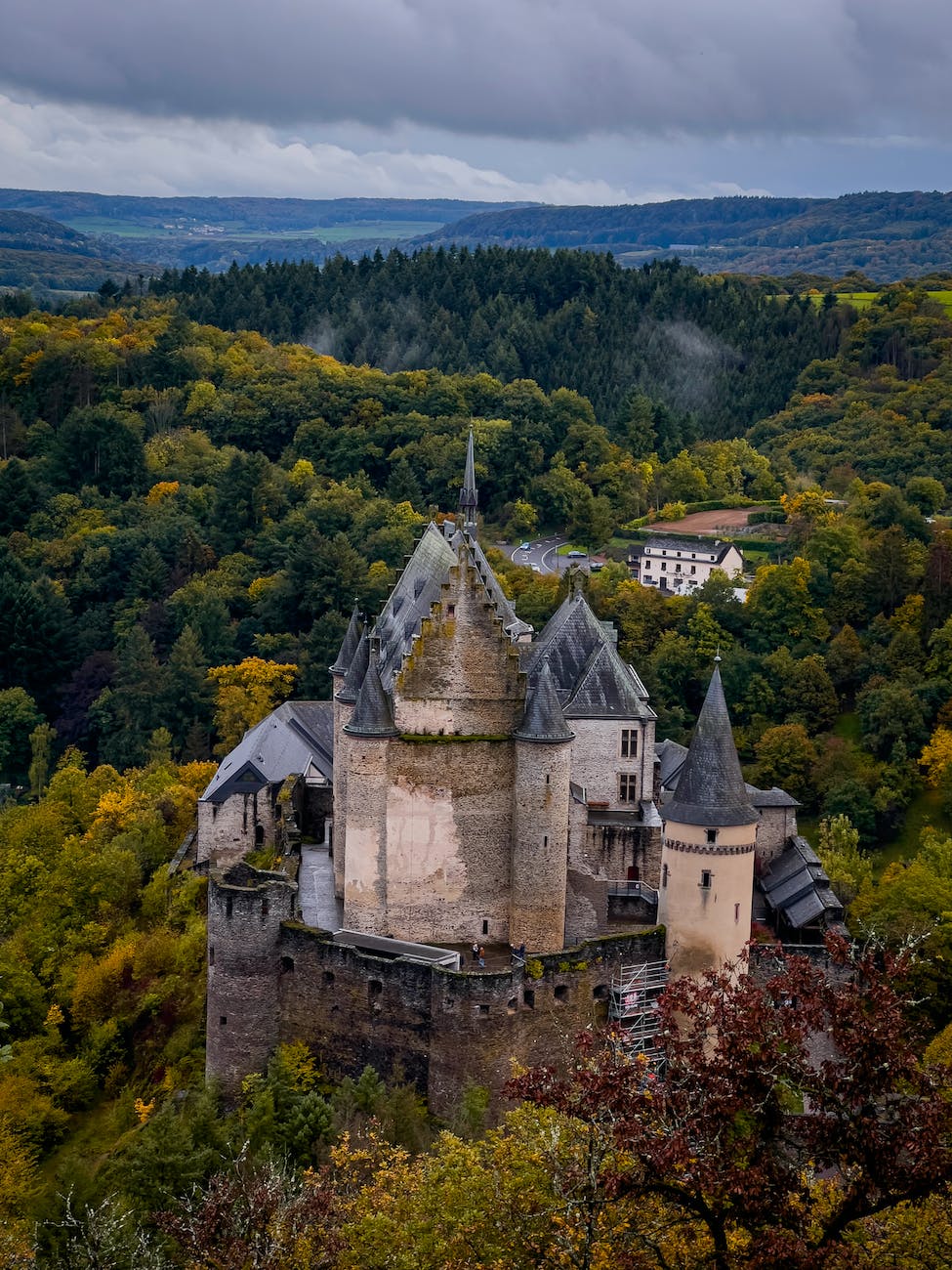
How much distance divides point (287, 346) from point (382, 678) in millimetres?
113799

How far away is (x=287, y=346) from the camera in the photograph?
152 metres

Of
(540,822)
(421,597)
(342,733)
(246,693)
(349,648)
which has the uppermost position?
(421,597)

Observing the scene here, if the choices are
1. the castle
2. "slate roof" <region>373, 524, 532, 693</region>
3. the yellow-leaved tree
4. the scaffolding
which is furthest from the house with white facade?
the scaffolding

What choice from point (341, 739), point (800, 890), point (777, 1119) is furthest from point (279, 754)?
point (777, 1119)

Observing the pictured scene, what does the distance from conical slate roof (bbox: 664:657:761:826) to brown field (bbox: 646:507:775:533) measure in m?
61.5

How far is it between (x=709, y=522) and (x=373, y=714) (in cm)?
6812

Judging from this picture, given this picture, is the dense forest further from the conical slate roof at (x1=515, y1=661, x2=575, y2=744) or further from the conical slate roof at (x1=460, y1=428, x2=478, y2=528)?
the conical slate roof at (x1=515, y1=661, x2=575, y2=744)

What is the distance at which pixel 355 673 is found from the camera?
154 feet

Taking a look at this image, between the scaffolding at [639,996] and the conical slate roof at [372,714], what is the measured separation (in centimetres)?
842

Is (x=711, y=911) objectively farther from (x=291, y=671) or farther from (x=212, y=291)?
(x=212, y=291)

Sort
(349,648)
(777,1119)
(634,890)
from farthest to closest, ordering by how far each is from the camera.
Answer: (349,648)
(634,890)
(777,1119)

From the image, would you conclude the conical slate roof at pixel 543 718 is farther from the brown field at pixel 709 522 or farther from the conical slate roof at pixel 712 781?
the brown field at pixel 709 522

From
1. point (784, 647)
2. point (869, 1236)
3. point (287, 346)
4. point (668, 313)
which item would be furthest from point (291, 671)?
point (668, 313)

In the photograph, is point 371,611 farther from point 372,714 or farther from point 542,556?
point 372,714
